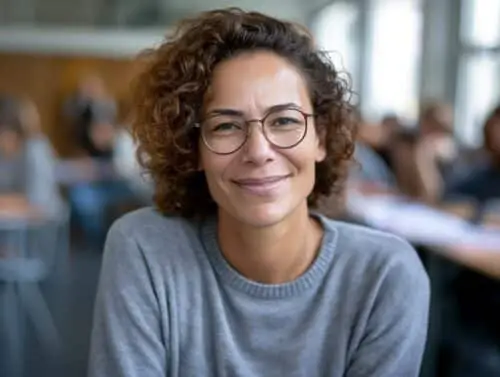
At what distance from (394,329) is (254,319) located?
201mm

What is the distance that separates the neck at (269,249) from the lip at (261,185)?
0.20 feet

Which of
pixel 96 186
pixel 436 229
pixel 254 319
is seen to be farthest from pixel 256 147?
pixel 96 186

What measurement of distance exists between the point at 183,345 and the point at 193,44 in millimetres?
439

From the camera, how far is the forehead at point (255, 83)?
1249 millimetres

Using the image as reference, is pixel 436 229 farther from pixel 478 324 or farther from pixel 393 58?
pixel 393 58

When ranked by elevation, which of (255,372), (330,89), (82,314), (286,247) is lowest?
(82,314)

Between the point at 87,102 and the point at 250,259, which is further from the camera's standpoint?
the point at 87,102

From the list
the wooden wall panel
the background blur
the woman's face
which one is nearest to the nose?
the woman's face

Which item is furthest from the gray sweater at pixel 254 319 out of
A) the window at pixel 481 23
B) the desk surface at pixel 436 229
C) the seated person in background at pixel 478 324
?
the window at pixel 481 23

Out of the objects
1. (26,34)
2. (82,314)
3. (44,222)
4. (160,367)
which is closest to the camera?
(160,367)

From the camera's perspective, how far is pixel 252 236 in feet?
4.28

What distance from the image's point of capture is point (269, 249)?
1312 millimetres

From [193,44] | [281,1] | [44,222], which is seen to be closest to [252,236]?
[193,44]

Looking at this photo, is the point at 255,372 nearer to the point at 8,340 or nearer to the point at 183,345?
the point at 183,345
